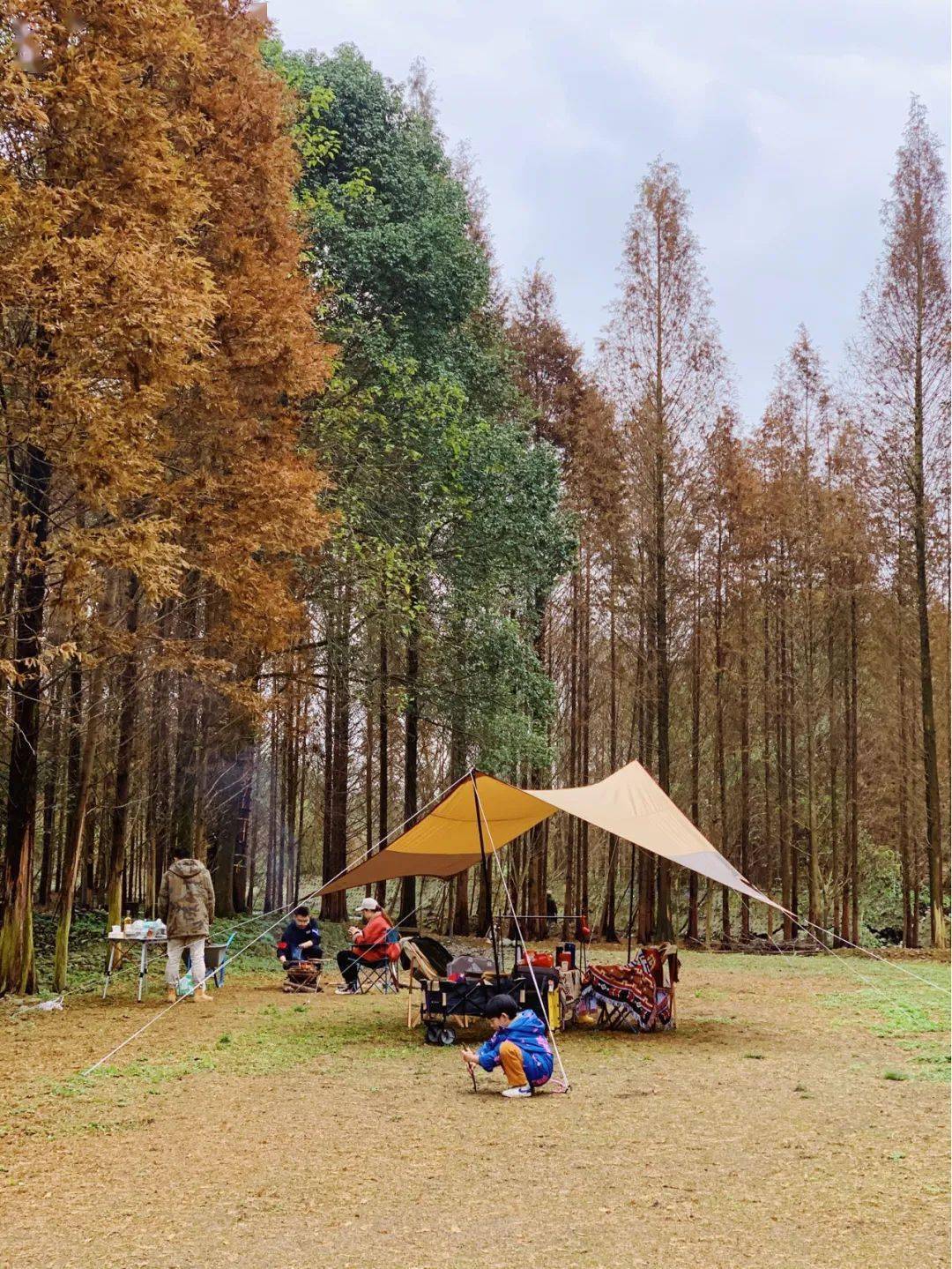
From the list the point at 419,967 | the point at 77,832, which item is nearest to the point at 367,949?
the point at 419,967

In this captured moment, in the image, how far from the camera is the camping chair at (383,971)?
39.5 feet

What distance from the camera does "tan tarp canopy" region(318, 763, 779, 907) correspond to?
9.39m

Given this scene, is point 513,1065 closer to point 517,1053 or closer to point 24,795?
point 517,1053

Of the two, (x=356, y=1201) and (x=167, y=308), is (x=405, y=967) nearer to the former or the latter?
(x=167, y=308)

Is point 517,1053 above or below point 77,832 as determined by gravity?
below

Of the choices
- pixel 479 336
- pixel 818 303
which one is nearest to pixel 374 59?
pixel 479 336

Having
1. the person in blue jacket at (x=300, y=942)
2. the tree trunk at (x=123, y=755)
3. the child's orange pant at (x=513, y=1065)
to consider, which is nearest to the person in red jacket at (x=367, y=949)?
the person in blue jacket at (x=300, y=942)

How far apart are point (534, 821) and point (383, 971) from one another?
2318 mm

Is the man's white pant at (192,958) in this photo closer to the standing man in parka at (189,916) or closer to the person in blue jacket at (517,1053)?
the standing man in parka at (189,916)

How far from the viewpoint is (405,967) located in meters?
12.8

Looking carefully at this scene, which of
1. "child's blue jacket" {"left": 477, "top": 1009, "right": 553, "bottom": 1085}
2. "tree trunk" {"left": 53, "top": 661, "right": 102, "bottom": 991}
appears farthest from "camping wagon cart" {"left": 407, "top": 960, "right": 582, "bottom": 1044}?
"tree trunk" {"left": 53, "top": 661, "right": 102, "bottom": 991}

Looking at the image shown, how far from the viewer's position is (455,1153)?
5273 millimetres

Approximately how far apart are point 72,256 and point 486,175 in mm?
16296

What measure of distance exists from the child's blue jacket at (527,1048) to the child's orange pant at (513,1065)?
0.08 feet
